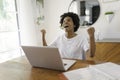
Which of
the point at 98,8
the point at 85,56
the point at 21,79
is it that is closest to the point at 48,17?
the point at 98,8

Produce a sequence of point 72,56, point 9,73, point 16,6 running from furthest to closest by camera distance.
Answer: point 16,6
point 72,56
point 9,73

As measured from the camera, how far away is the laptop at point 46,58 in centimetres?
99

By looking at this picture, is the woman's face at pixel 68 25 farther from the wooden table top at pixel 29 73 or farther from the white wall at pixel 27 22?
the white wall at pixel 27 22

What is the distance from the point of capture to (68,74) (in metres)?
0.94

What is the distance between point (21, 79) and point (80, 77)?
0.38 metres

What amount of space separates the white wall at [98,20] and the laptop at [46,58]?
178 cm

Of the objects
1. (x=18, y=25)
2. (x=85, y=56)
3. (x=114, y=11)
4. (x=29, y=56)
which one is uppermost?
(x=114, y=11)

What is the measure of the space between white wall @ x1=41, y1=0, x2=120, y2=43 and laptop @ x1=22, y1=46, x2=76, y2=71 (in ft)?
5.86

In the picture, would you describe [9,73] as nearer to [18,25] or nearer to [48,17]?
[18,25]

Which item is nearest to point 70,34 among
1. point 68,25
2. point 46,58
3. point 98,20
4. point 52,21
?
point 68,25

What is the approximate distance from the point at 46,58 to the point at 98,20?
201cm

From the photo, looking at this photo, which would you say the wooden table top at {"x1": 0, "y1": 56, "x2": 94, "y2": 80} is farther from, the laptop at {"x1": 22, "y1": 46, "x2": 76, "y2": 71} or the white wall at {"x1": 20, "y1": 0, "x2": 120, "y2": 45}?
the white wall at {"x1": 20, "y1": 0, "x2": 120, "y2": 45}

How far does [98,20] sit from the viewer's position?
9.20 feet

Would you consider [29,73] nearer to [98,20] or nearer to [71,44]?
[71,44]
